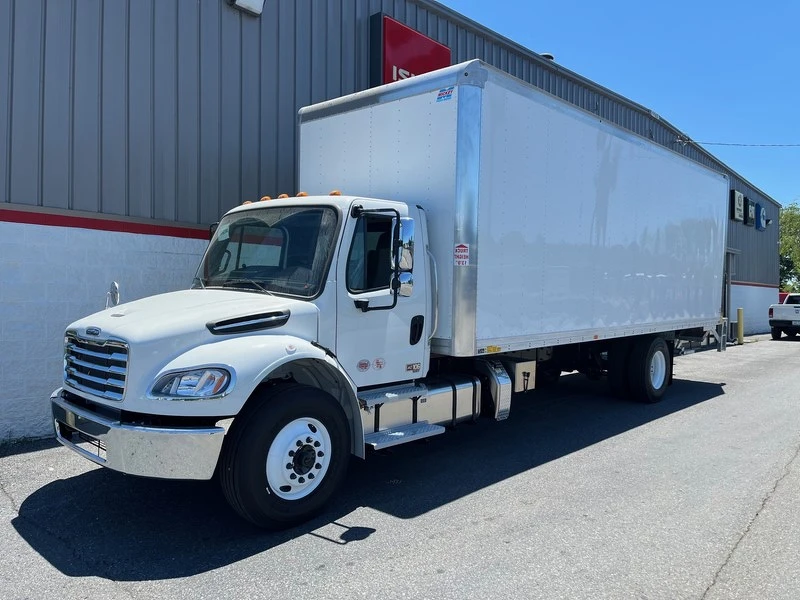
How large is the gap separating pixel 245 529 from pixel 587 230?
5.07 metres

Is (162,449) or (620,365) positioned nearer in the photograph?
(162,449)

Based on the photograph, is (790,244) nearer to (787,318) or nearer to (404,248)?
(787,318)

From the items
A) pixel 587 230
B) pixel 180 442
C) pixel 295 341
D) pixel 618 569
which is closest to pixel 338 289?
pixel 295 341

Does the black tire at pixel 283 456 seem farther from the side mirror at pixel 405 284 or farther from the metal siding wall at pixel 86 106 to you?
the metal siding wall at pixel 86 106

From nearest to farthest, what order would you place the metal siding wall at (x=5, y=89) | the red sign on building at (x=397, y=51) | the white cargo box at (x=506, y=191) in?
the white cargo box at (x=506, y=191) < the metal siding wall at (x=5, y=89) < the red sign on building at (x=397, y=51)

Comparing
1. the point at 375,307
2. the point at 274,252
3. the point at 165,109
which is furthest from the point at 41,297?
the point at 375,307

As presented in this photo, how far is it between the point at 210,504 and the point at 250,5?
695cm

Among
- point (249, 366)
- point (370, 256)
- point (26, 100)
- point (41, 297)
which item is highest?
point (26, 100)

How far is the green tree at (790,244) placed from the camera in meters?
55.7

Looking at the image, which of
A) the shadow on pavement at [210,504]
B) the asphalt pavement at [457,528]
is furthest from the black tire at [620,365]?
the asphalt pavement at [457,528]

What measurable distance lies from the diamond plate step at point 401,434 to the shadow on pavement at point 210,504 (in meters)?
0.35

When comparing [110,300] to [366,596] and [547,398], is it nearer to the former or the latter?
[366,596]

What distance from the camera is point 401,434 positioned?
5426mm

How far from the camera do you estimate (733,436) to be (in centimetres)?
748
